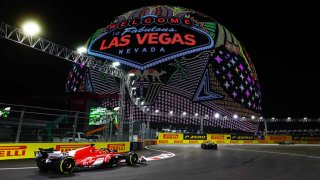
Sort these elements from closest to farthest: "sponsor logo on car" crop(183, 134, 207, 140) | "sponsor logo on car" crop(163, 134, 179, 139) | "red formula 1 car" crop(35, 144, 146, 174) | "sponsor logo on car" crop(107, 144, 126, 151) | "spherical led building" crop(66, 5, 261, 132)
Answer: "red formula 1 car" crop(35, 144, 146, 174)
"sponsor logo on car" crop(107, 144, 126, 151)
"sponsor logo on car" crop(163, 134, 179, 139)
"sponsor logo on car" crop(183, 134, 207, 140)
"spherical led building" crop(66, 5, 261, 132)

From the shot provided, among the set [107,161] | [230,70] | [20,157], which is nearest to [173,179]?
[107,161]

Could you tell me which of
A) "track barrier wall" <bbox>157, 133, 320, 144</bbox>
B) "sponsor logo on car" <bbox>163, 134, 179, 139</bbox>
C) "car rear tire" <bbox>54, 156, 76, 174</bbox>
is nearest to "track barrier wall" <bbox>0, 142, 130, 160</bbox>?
"car rear tire" <bbox>54, 156, 76, 174</bbox>

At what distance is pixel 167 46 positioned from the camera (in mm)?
83938

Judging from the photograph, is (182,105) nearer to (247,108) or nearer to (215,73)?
(215,73)

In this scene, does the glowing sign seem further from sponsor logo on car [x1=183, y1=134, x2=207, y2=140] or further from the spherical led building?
sponsor logo on car [x1=183, y1=134, x2=207, y2=140]

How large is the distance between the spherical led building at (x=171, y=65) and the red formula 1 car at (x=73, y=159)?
229 feet

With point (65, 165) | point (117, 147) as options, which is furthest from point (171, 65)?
point (65, 165)

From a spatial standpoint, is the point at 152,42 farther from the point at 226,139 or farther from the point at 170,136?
the point at 170,136

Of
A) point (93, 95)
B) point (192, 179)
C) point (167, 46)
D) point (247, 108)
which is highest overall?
point (167, 46)

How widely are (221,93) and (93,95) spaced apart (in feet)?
197

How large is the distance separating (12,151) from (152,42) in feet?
244

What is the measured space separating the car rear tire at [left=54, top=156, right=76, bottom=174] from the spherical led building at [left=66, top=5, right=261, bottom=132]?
2810 inches

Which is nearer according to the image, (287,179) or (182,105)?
(287,179)

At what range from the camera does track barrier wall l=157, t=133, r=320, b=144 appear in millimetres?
42312
